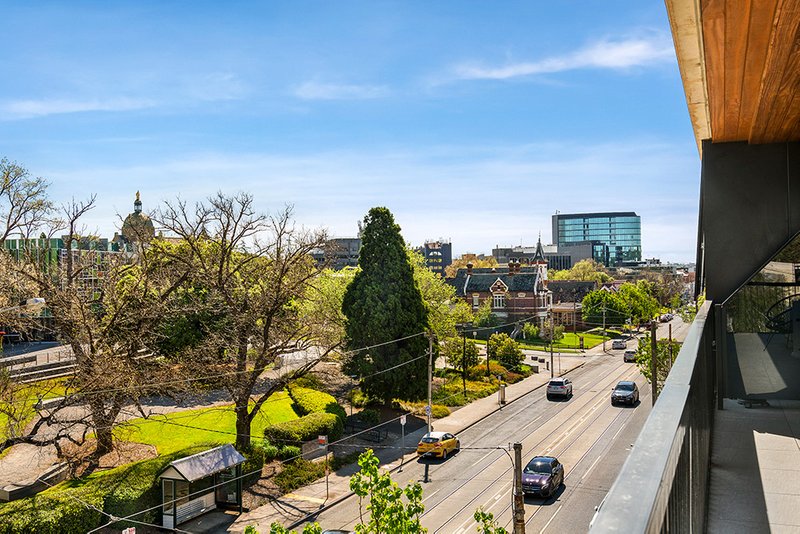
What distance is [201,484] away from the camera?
21281mm

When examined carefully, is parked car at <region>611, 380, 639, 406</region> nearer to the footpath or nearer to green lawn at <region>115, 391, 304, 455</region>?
the footpath

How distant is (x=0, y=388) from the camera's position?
65.4 feet

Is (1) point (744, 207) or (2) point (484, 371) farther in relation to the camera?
(2) point (484, 371)

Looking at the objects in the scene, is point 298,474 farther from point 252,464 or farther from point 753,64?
point 753,64

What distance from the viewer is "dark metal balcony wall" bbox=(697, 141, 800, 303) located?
6855mm

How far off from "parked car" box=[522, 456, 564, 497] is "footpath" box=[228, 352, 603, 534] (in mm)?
6260

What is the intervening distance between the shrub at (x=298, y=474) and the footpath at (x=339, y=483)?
325 mm

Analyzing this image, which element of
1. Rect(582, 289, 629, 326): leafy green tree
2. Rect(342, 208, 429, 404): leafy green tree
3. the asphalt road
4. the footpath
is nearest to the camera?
the asphalt road

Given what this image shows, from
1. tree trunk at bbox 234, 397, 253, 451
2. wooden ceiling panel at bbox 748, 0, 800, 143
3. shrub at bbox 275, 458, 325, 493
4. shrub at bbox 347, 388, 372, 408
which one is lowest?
shrub at bbox 275, 458, 325, 493

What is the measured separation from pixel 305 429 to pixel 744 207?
23482 mm

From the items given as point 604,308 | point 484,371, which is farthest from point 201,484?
point 604,308

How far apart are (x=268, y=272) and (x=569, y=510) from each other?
14.8 meters

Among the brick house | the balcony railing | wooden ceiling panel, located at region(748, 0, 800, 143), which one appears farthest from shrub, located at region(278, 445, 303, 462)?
the brick house

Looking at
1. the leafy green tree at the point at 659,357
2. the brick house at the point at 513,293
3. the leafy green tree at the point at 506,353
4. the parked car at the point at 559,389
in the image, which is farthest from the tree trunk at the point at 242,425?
the brick house at the point at 513,293
